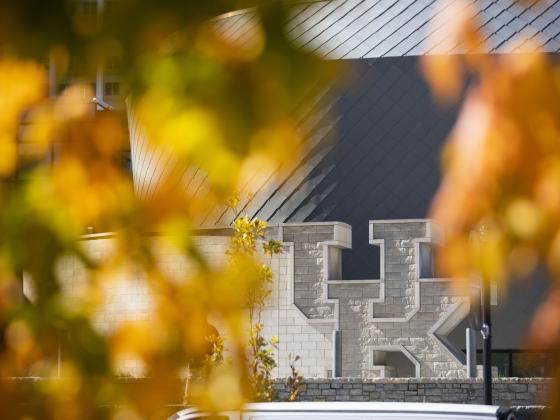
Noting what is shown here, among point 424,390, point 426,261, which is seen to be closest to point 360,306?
point 426,261

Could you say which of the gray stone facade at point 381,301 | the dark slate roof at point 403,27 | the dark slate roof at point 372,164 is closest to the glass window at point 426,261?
the gray stone facade at point 381,301

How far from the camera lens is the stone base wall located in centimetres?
2100

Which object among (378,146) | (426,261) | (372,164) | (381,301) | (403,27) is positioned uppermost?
(403,27)

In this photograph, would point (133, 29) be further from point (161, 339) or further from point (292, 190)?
point (292, 190)

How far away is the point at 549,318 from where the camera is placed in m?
1.54

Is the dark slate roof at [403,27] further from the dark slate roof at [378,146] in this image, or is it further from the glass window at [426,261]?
the glass window at [426,261]

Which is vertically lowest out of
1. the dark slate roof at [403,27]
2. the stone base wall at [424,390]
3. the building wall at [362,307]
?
the stone base wall at [424,390]

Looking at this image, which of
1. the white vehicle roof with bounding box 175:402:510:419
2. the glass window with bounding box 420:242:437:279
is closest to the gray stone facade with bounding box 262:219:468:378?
the glass window with bounding box 420:242:437:279

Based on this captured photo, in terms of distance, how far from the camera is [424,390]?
69.1ft

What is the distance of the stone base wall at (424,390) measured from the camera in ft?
68.9

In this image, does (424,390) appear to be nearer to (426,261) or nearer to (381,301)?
(381,301)

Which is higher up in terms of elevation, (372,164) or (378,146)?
(378,146)

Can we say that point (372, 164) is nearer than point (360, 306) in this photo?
No

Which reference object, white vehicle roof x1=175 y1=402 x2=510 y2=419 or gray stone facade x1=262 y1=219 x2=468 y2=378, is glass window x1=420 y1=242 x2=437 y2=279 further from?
white vehicle roof x1=175 y1=402 x2=510 y2=419
